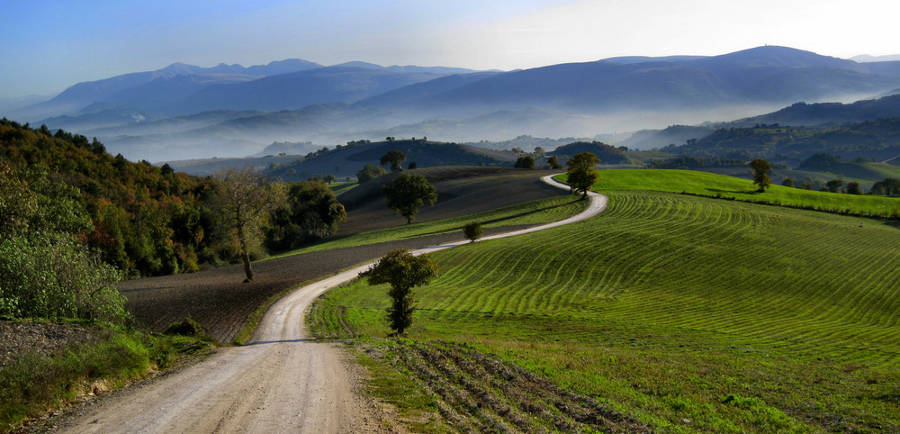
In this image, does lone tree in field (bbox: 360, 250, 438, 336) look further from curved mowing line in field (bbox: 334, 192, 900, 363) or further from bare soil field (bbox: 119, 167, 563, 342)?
bare soil field (bbox: 119, 167, 563, 342)

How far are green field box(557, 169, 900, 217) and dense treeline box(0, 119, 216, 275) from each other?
77.3m

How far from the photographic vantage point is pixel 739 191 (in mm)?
102438

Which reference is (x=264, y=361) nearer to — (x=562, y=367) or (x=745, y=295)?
(x=562, y=367)

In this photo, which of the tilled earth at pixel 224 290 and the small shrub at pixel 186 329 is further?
the tilled earth at pixel 224 290

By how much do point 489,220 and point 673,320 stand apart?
50.7 m

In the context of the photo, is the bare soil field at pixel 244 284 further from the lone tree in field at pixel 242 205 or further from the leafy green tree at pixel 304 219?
the leafy green tree at pixel 304 219

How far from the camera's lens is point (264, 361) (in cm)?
1994

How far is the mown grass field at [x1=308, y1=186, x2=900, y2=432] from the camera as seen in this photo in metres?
A: 15.4

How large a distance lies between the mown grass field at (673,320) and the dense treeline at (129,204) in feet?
127

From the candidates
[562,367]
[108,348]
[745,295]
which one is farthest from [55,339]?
[745,295]

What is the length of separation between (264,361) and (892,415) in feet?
72.9

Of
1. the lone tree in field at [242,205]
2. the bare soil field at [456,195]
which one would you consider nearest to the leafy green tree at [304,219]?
the bare soil field at [456,195]

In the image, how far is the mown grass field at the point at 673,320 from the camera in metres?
15.4

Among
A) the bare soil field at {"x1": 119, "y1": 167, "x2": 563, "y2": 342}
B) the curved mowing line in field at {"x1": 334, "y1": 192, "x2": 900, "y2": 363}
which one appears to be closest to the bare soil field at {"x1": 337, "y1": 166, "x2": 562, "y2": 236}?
the bare soil field at {"x1": 119, "y1": 167, "x2": 563, "y2": 342}
